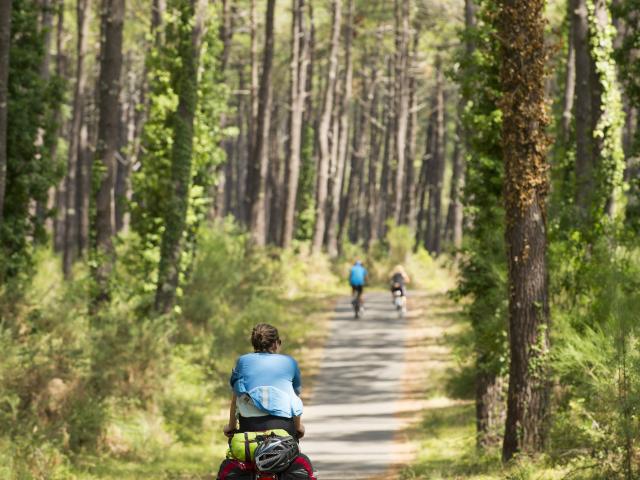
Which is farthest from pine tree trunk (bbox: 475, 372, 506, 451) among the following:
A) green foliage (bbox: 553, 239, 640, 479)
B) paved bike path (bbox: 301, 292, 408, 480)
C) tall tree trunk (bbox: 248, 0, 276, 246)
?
tall tree trunk (bbox: 248, 0, 276, 246)

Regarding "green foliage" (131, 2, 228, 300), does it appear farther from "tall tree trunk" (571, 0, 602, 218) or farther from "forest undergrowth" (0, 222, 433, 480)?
"tall tree trunk" (571, 0, 602, 218)

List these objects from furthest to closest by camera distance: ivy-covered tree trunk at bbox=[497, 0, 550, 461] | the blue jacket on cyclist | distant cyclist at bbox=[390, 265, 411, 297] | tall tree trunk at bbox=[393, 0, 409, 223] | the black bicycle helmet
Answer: tall tree trunk at bbox=[393, 0, 409, 223], distant cyclist at bbox=[390, 265, 411, 297], the blue jacket on cyclist, ivy-covered tree trunk at bbox=[497, 0, 550, 461], the black bicycle helmet

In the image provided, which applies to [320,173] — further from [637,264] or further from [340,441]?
[637,264]

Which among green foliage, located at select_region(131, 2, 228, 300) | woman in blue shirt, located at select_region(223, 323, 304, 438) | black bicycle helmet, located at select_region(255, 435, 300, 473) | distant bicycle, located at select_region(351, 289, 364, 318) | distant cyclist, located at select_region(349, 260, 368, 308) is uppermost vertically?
green foliage, located at select_region(131, 2, 228, 300)

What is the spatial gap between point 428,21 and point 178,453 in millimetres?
44331

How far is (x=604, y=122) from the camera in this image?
22.4 meters

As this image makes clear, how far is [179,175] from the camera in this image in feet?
82.5

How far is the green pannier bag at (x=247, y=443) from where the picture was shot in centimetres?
841

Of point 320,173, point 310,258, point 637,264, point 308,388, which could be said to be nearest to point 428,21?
point 320,173

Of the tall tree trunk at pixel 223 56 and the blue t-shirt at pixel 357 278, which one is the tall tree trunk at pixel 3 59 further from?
the blue t-shirt at pixel 357 278

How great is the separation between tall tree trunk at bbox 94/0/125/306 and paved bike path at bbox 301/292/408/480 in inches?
189

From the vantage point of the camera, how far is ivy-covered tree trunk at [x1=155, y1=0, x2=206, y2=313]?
24859mm

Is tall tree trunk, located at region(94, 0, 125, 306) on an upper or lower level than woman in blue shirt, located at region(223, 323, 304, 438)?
upper

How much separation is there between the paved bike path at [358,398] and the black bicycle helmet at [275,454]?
26.7 ft
